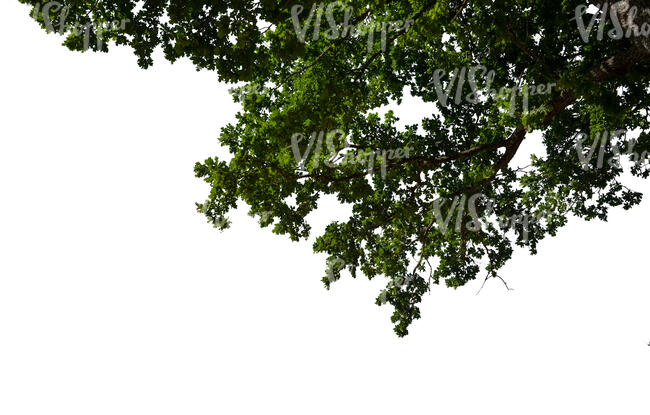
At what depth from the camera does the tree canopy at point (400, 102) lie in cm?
653

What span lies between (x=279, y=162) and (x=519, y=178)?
779 cm

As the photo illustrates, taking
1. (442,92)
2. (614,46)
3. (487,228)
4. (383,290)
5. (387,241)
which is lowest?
(383,290)

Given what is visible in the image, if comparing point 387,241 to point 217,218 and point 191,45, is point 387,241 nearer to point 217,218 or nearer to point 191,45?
point 217,218

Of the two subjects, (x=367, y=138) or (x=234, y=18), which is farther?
(x=367, y=138)

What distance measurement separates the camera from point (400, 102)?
9570mm

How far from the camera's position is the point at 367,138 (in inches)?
356

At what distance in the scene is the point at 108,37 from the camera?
6.89 metres

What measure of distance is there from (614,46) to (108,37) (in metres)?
9.03

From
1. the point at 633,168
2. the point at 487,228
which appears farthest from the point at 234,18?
the point at 633,168

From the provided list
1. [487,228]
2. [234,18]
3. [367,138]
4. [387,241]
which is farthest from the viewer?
[487,228]

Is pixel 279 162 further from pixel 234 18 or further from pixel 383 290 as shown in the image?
pixel 383 290

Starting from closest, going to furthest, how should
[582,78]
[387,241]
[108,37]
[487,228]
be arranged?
[582,78]
[108,37]
[387,241]
[487,228]

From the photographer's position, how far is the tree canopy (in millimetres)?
6531

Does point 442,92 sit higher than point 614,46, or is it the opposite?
point 442,92
